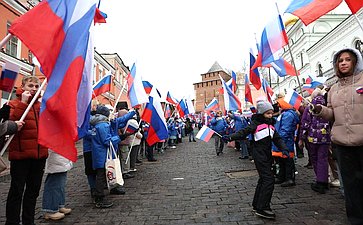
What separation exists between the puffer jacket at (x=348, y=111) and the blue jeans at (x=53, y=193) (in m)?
4.04

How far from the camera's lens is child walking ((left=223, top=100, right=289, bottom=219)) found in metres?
4.12

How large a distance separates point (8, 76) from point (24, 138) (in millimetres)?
820

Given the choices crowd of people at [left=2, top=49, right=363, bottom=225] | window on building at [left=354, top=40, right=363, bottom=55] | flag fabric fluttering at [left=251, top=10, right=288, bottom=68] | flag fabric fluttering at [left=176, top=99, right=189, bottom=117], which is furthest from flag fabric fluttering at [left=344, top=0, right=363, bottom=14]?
window on building at [left=354, top=40, right=363, bottom=55]

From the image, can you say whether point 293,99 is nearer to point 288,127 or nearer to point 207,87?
point 288,127

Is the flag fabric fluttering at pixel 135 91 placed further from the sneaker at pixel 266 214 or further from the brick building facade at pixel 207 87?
the brick building facade at pixel 207 87

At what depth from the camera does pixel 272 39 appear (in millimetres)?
5043

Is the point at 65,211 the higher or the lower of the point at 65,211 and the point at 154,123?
the lower

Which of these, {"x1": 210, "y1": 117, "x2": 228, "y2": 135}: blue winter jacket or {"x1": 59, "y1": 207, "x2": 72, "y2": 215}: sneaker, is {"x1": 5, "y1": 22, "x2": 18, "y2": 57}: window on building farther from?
{"x1": 59, "y1": 207, "x2": 72, "y2": 215}: sneaker

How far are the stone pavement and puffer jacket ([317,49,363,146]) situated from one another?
51.4 inches

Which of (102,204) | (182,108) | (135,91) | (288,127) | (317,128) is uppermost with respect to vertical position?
(182,108)

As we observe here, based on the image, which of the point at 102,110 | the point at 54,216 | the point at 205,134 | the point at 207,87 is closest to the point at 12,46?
the point at 102,110

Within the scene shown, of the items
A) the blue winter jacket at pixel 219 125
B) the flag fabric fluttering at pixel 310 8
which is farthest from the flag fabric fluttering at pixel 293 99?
the blue winter jacket at pixel 219 125

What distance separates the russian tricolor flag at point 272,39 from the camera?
4855 millimetres

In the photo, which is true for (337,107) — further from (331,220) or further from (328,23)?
(328,23)
